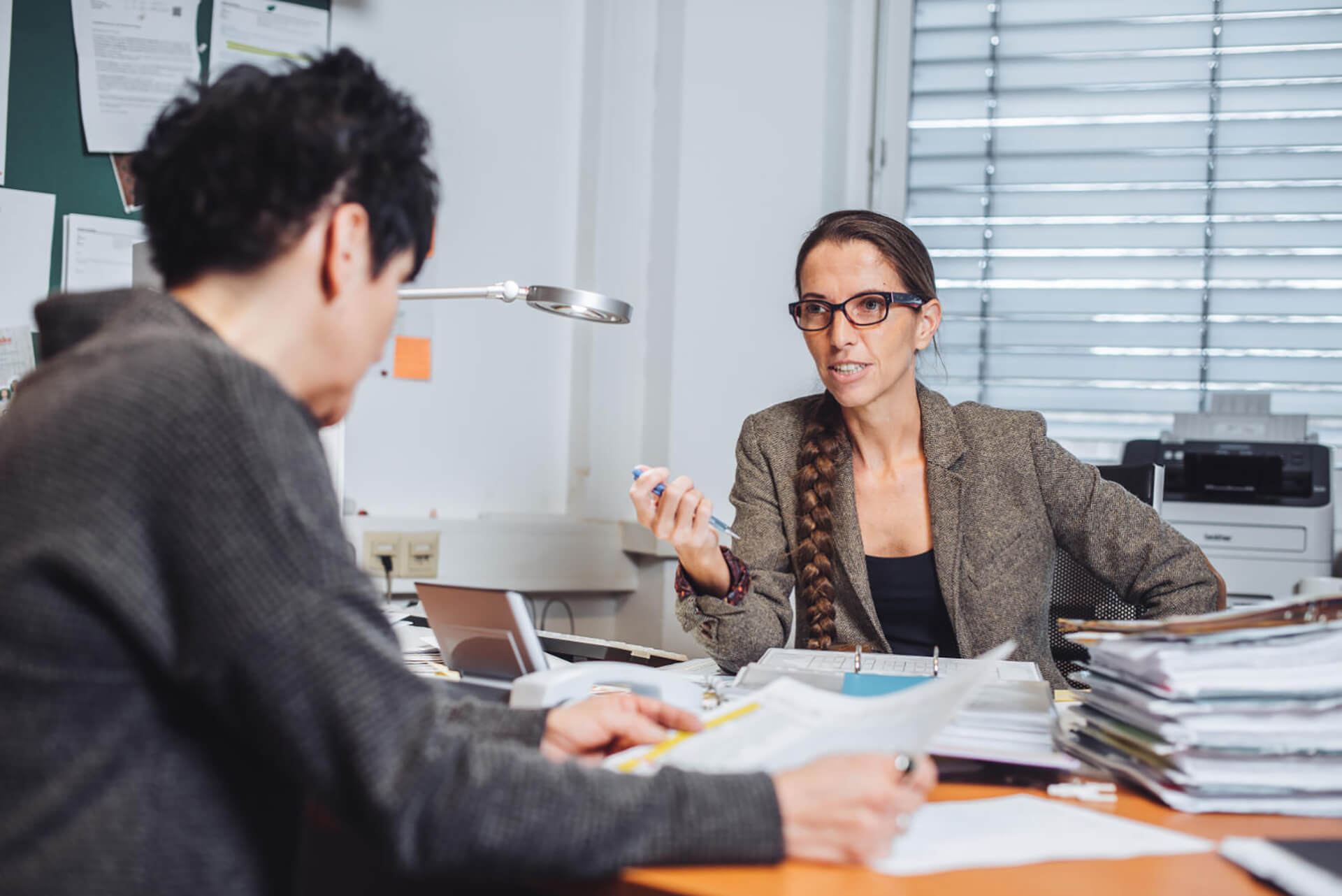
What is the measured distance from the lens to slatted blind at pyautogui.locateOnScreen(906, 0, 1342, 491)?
2561 mm

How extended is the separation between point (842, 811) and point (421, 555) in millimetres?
1724

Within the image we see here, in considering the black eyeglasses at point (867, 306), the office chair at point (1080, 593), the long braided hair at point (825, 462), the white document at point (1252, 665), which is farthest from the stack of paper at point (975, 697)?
the black eyeglasses at point (867, 306)

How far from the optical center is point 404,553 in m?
2.22

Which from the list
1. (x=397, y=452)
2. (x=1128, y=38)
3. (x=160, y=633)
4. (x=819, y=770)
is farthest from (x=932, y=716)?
(x=1128, y=38)

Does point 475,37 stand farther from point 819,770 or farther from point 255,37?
point 819,770

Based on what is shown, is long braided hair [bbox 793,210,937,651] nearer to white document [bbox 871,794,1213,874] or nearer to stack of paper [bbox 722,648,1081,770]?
stack of paper [bbox 722,648,1081,770]

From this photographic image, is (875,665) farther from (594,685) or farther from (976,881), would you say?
(976,881)

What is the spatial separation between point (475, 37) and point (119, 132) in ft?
2.70

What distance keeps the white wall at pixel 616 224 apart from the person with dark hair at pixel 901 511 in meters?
0.67

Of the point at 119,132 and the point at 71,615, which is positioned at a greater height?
the point at 119,132

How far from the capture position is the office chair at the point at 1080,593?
65.2 inches

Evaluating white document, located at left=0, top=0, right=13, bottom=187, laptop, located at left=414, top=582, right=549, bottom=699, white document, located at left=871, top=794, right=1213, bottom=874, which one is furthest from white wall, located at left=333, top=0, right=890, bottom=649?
white document, located at left=871, top=794, right=1213, bottom=874

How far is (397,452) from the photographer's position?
2312mm

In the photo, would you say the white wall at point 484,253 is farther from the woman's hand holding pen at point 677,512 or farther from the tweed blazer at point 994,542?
the woman's hand holding pen at point 677,512
